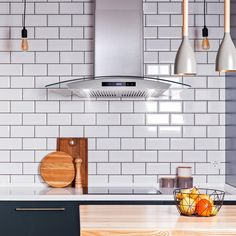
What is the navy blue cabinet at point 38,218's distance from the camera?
12.8 feet

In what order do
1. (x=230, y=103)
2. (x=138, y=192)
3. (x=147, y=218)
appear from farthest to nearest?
(x=230, y=103) → (x=138, y=192) → (x=147, y=218)

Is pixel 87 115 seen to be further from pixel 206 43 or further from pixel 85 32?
pixel 206 43

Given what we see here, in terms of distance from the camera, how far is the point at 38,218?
3902mm

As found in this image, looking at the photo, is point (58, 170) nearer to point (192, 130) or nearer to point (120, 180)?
point (120, 180)

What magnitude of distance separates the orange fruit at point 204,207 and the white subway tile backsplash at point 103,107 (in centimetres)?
187

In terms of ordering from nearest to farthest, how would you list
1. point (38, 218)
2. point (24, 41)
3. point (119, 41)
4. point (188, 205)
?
point (188, 205), point (38, 218), point (119, 41), point (24, 41)

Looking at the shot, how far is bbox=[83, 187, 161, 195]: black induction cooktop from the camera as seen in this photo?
4.09 m

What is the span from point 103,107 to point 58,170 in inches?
24.4

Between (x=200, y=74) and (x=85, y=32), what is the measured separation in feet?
3.25

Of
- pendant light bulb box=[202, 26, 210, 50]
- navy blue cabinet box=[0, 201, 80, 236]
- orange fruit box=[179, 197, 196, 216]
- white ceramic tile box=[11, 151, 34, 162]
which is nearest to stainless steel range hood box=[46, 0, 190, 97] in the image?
pendant light bulb box=[202, 26, 210, 50]

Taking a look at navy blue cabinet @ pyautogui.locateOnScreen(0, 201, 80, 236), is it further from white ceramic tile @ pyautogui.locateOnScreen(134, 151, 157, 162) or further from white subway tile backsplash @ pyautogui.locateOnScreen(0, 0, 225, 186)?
white ceramic tile @ pyautogui.locateOnScreen(134, 151, 157, 162)

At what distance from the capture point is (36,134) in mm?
4582

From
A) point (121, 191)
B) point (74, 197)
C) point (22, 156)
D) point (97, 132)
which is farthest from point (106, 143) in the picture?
point (74, 197)

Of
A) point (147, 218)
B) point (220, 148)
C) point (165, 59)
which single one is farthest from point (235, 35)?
point (147, 218)
